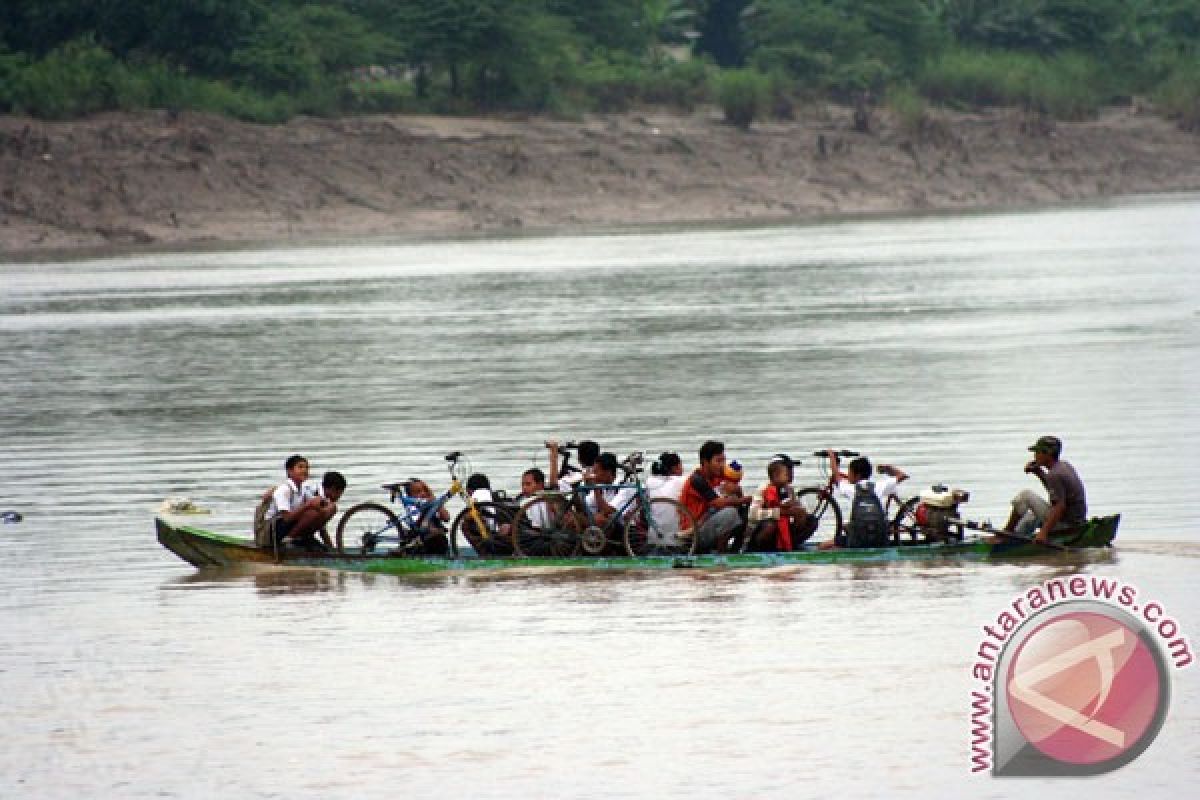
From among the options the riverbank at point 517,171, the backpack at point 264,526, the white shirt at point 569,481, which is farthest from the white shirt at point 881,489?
the riverbank at point 517,171

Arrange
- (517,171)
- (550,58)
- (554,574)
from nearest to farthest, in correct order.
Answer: (554,574) < (517,171) < (550,58)

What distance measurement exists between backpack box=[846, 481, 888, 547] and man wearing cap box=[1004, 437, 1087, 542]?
3.28 feet

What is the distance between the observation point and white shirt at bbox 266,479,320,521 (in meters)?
19.3

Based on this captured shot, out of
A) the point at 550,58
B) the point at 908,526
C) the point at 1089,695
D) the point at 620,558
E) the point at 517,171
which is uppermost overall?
the point at 550,58

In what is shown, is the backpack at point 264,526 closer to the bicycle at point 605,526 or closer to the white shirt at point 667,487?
the bicycle at point 605,526

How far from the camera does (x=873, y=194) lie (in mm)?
86250

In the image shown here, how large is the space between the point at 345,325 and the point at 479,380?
35.0ft

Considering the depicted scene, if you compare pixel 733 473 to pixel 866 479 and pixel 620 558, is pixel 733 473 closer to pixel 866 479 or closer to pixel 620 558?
pixel 866 479

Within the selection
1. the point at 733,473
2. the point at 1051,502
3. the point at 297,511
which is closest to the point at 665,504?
the point at 733,473

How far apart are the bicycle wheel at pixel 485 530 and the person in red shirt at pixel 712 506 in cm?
151

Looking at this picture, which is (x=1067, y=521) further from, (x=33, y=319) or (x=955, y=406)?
(x=33, y=319)

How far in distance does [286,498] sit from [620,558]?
9.60 feet

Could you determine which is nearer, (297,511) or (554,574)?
(554,574)

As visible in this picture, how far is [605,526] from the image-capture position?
18375 mm
